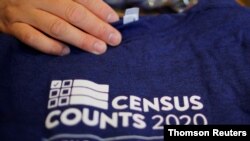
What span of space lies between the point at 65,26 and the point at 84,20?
29 mm

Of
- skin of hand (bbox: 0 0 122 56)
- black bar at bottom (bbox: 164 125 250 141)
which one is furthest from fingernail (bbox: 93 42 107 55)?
black bar at bottom (bbox: 164 125 250 141)

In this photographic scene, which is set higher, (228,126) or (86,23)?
(86,23)

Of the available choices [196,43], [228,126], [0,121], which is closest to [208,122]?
[228,126]

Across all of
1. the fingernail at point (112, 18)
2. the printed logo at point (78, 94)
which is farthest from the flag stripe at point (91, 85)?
the fingernail at point (112, 18)

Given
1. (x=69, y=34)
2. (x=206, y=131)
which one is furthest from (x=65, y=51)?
(x=206, y=131)

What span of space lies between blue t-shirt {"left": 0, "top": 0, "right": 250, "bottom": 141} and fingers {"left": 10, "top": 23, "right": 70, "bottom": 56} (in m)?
0.01

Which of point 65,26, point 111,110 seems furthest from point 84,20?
point 111,110

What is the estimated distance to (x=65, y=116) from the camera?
0.36m

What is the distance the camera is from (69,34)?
1.41 ft

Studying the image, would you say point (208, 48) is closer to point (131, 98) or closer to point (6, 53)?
point (131, 98)

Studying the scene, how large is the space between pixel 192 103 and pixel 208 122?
0.03 meters

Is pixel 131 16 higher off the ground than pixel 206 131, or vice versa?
pixel 131 16

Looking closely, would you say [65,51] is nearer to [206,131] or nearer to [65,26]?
[65,26]

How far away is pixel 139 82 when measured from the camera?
408mm
